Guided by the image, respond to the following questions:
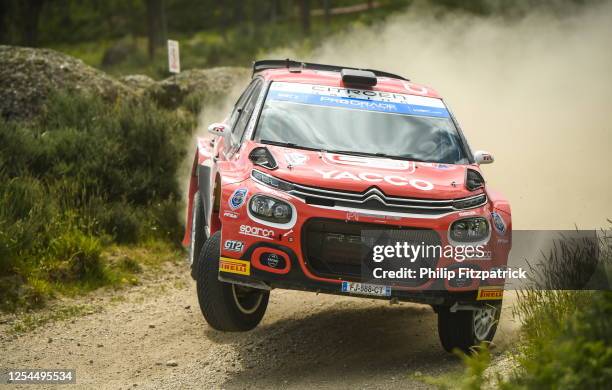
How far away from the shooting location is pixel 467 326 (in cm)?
711

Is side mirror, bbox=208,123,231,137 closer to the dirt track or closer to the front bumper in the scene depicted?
the front bumper

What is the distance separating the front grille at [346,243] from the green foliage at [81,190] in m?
3.59

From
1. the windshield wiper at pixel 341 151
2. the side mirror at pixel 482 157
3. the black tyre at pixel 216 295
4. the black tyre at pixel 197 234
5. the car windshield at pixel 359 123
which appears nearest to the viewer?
the black tyre at pixel 216 295

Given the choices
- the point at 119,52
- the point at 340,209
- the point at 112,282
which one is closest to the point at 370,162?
the point at 340,209

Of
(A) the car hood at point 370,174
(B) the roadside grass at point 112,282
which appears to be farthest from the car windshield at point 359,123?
(B) the roadside grass at point 112,282

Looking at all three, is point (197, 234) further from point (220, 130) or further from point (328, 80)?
point (328, 80)

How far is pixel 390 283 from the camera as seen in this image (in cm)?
659

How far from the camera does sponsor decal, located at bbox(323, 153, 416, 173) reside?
718 cm

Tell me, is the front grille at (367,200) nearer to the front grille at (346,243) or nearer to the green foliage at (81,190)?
the front grille at (346,243)

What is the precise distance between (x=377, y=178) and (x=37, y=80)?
27.9 ft

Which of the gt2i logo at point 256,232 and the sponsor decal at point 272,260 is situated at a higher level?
the gt2i logo at point 256,232

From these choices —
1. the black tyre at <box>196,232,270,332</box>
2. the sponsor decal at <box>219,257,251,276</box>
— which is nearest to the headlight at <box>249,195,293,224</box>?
the sponsor decal at <box>219,257,251,276</box>

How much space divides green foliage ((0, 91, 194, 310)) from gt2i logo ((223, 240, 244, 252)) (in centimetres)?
307

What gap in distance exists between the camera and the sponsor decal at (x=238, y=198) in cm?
678
